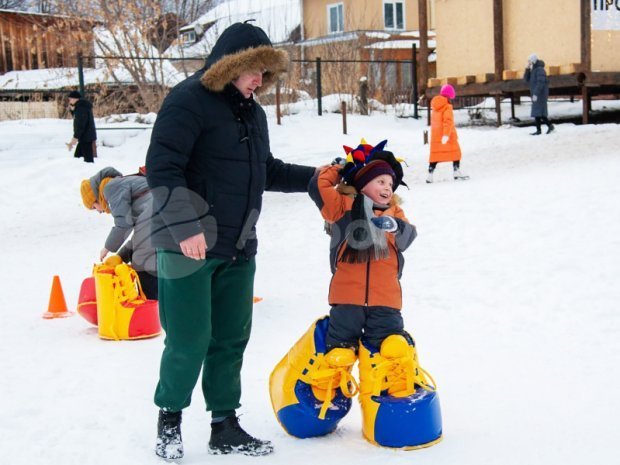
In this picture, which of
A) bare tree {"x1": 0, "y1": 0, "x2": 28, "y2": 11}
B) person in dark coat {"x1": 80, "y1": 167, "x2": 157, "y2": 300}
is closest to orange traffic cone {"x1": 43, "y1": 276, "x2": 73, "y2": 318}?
person in dark coat {"x1": 80, "y1": 167, "x2": 157, "y2": 300}

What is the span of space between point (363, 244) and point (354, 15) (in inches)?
1213

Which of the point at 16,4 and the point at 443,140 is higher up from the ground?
the point at 16,4

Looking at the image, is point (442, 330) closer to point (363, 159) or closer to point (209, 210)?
point (363, 159)

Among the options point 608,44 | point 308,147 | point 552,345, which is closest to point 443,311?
point 552,345

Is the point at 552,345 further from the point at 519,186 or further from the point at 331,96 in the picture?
the point at 331,96

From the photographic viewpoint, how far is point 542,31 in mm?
18062

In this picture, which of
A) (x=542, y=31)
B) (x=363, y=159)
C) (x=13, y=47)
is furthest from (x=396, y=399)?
(x=13, y=47)

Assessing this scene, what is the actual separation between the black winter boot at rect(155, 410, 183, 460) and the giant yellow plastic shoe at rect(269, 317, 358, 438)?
1.61ft

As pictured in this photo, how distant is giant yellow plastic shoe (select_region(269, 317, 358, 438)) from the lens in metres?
3.53

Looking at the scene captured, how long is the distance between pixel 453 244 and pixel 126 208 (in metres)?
3.30

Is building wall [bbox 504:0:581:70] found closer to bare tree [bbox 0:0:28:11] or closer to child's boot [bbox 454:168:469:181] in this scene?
child's boot [bbox 454:168:469:181]

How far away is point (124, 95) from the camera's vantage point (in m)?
21.7

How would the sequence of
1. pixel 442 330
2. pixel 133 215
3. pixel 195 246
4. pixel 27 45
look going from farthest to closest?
pixel 27 45, pixel 133 215, pixel 442 330, pixel 195 246

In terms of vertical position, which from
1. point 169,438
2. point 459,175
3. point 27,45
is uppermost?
point 27,45
